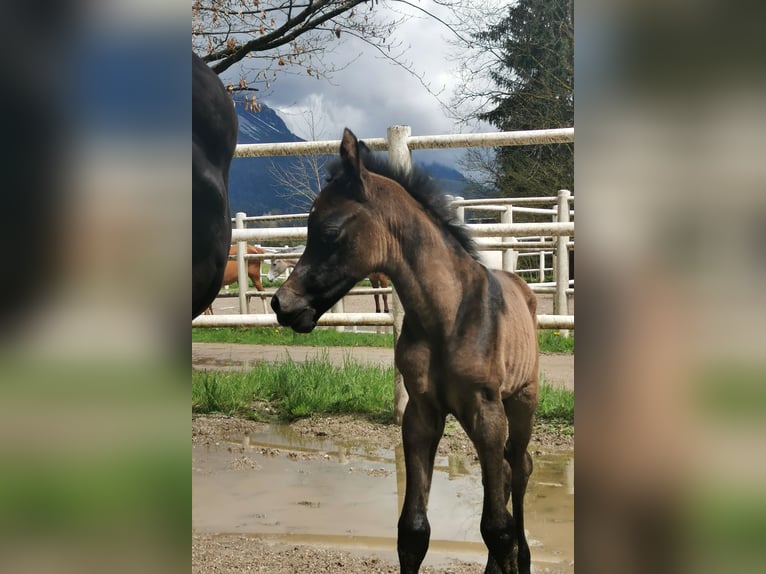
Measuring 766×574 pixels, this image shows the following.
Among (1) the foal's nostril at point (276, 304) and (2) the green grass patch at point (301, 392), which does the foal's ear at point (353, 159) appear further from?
(2) the green grass patch at point (301, 392)

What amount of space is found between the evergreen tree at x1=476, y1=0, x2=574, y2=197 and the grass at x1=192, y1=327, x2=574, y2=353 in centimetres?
167

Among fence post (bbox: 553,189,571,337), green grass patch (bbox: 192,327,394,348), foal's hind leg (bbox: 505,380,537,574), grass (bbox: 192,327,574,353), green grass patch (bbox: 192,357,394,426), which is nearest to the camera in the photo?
foal's hind leg (bbox: 505,380,537,574)

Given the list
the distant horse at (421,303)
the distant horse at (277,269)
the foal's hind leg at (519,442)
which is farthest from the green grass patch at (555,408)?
the distant horse at (277,269)

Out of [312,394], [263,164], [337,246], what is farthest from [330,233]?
[263,164]

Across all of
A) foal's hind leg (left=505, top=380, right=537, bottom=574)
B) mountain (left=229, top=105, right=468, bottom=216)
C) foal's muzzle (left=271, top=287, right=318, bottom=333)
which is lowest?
foal's hind leg (left=505, top=380, right=537, bottom=574)

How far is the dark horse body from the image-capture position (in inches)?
36.2

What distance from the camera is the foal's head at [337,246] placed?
1455 millimetres

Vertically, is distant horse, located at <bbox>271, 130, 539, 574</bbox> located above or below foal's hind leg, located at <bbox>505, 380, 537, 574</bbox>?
above

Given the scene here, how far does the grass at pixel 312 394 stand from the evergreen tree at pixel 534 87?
2.64 m

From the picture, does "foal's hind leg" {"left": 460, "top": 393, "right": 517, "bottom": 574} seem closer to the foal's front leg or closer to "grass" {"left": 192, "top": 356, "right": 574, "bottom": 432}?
the foal's front leg

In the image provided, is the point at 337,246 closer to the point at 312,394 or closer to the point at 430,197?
the point at 430,197

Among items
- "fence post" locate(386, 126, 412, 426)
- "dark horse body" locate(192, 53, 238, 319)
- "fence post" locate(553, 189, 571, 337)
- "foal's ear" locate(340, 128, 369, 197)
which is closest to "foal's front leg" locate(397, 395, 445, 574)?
"foal's ear" locate(340, 128, 369, 197)
